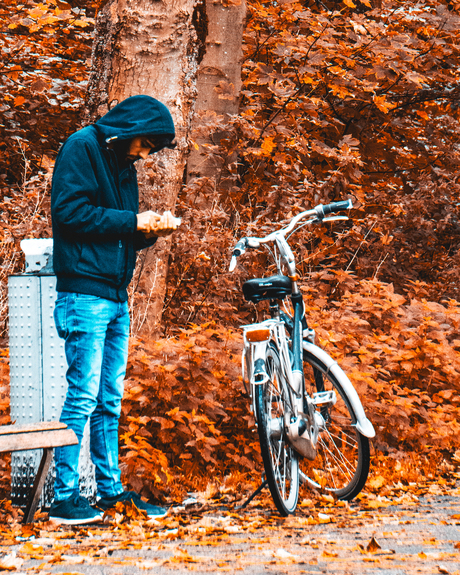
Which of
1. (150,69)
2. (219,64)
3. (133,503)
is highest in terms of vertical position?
(219,64)

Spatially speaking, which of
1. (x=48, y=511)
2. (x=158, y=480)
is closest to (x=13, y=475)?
(x=48, y=511)

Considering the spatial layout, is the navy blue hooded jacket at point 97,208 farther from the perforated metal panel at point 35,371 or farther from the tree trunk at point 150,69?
the tree trunk at point 150,69

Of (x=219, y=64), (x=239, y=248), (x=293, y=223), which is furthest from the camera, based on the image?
(x=219, y=64)

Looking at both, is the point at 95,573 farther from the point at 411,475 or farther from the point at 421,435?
the point at 421,435

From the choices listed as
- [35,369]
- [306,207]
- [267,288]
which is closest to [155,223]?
[267,288]

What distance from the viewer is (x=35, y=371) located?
152 inches

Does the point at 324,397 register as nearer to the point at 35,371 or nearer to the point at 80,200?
the point at 35,371

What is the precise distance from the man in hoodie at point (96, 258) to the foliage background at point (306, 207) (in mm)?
514

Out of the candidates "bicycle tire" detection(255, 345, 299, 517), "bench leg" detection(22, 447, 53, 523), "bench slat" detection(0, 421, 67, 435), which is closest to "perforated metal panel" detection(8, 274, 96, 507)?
"bench leg" detection(22, 447, 53, 523)

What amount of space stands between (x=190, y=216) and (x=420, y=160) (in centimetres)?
423

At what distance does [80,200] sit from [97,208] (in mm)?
95

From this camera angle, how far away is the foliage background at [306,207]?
457 centimetres

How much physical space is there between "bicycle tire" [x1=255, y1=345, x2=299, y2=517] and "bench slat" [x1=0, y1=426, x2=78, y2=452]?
3.18 ft

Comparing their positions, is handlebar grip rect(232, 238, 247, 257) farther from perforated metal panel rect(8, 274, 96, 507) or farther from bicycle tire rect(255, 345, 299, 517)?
perforated metal panel rect(8, 274, 96, 507)
